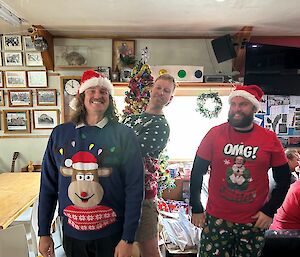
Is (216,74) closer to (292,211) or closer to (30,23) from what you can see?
(292,211)

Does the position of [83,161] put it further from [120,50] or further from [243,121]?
[120,50]

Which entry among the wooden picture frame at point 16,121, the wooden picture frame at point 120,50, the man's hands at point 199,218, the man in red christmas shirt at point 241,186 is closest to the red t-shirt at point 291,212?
the man in red christmas shirt at point 241,186

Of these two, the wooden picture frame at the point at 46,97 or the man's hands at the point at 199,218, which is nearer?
the man's hands at the point at 199,218

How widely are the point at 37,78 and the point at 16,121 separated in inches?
24.9

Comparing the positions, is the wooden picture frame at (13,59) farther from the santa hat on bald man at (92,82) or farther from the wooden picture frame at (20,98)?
the santa hat on bald man at (92,82)

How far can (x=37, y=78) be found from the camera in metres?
3.39

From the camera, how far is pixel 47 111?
136 inches

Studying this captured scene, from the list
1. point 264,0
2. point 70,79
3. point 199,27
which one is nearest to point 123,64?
point 70,79

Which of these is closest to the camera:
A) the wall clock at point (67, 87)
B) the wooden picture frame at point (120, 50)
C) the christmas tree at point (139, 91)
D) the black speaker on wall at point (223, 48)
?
the christmas tree at point (139, 91)

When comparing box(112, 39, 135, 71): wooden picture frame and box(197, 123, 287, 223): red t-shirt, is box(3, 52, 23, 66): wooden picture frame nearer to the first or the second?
box(112, 39, 135, 71): wooden picture frame

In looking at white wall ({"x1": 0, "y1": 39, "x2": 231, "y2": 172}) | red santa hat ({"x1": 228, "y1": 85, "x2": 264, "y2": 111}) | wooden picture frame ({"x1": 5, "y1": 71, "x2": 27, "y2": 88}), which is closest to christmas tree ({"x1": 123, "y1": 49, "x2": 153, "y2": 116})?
red santa hat ({"x1": 228, "y1": 85, "x2": 264, "y2": 111})

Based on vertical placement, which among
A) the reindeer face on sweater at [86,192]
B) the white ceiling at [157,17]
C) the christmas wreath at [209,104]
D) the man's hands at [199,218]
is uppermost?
the white ceiling at [157,17]

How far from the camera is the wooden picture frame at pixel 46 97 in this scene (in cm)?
342

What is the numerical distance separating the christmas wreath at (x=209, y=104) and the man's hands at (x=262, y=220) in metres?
1.74
